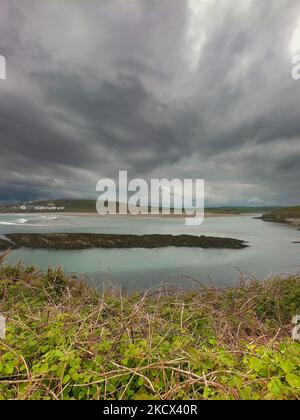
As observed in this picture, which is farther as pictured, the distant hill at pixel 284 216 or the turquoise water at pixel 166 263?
the distant hill at pixel 284 216

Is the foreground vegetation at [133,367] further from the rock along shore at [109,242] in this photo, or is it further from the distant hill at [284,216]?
the distant hill at [284,216]

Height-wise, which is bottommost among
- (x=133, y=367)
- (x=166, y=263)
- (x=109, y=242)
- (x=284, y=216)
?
(x=166, y=263)

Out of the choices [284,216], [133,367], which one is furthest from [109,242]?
[284,216]

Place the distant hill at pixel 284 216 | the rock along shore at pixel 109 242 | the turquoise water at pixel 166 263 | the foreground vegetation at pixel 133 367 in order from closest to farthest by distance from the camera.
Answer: the foreground vegetation at pixel 133 367
the turquoise water at pixel 166 263
the rock along shore at pixel 109 242
the distant hill at pixel 284 216

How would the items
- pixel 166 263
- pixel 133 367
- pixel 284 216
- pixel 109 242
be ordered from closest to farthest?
pixel 133 367 < pixel 166 263 < pixel 109 242 < pixel 284 216

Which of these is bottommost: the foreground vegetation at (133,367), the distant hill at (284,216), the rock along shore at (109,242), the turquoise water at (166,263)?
the turquoise water at (166,263)

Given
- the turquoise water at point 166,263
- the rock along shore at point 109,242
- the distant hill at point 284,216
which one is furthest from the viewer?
the distant hill at point 284,216

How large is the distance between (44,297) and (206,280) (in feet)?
31.3

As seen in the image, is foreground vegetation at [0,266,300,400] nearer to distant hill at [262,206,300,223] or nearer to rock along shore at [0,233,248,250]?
rock along shore at [0,233,248,250]

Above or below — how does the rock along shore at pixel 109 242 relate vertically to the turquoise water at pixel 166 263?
above

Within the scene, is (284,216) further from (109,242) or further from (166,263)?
(166,263)

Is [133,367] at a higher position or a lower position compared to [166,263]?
higher

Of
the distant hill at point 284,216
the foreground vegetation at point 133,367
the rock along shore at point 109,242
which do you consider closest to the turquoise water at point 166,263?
the rock along shore at point 109,242

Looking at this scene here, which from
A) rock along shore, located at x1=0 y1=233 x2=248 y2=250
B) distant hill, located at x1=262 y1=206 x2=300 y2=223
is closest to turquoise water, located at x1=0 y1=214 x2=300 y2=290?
rock along shore, located at x1=0 y1=233 x2=248 y2=250
